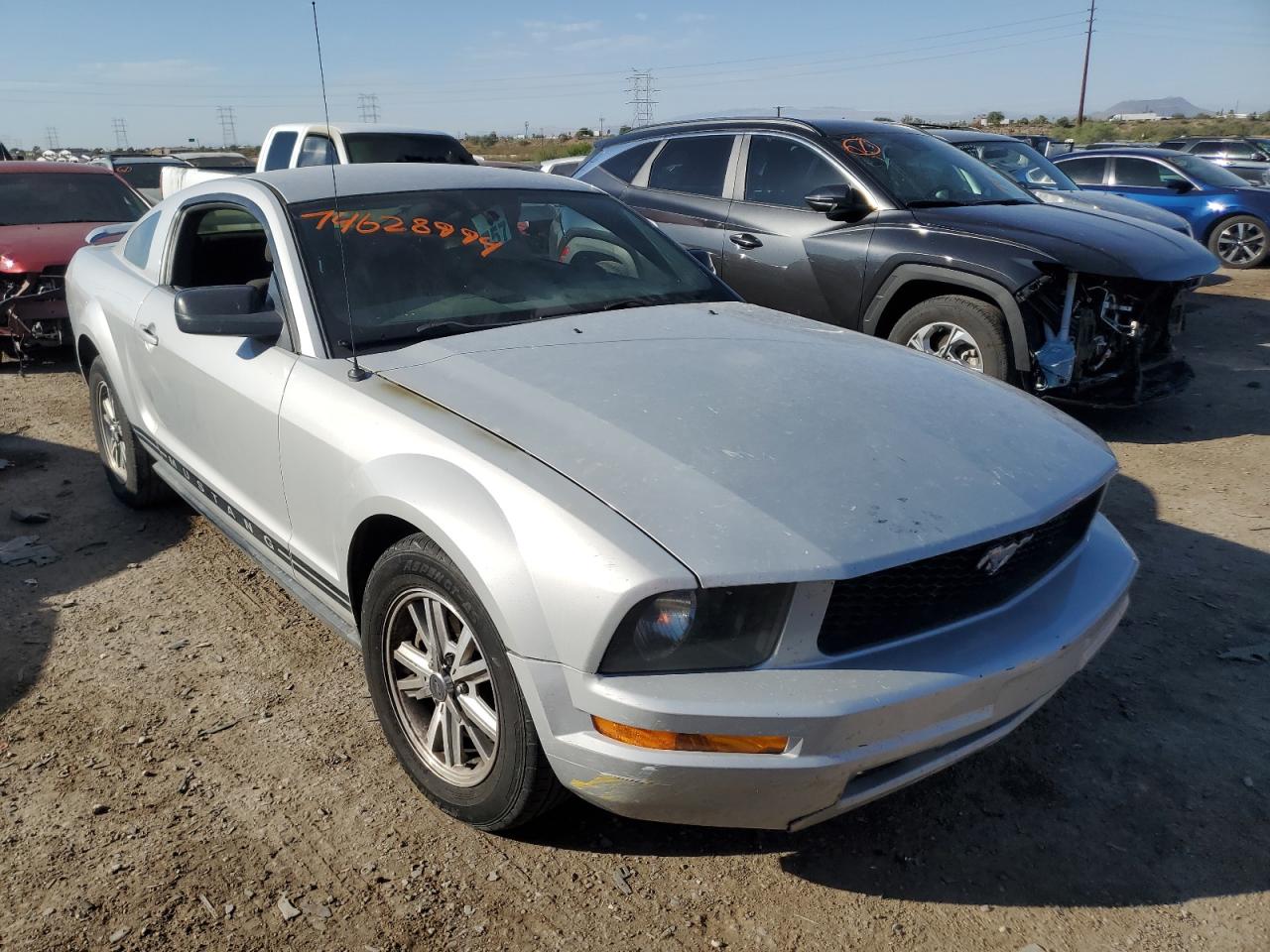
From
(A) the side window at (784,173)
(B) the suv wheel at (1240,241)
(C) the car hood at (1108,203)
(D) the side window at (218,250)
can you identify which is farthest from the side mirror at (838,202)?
(B) the suv wheel at (1240,241)

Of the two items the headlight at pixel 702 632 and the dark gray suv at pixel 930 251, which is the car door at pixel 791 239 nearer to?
the dark gray suv at pixel 930 251

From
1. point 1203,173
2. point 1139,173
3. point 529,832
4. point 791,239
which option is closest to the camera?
point 529,832

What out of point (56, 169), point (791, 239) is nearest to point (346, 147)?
point (56, 169)

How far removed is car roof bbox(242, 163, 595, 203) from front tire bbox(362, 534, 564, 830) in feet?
5.03

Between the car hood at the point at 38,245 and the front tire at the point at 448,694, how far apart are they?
20.6 feet

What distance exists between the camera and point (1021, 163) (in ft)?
33.0

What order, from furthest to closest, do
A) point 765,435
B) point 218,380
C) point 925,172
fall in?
point 925,172 < point 218,380 < point 765,435

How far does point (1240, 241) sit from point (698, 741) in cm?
1321

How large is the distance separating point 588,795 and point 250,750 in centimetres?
130

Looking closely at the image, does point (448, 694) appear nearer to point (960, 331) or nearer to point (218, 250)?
point (218, 250)

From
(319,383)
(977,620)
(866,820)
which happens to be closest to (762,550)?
(977,620)

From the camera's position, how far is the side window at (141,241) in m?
4.26

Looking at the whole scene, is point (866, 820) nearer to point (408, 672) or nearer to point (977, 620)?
point (977, 620)

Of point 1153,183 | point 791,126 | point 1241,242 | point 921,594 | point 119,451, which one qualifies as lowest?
point 1241,242
